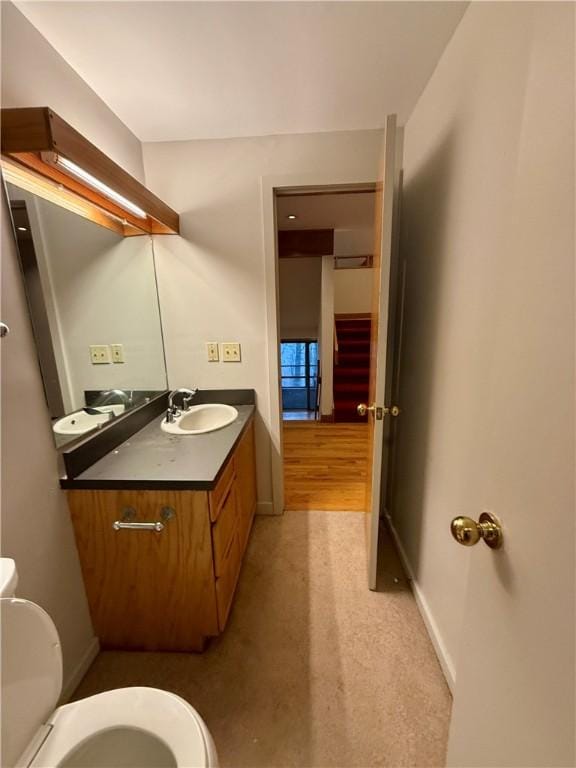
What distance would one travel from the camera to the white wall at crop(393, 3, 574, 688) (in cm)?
54

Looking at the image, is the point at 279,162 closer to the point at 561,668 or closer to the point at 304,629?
the point at 561,668

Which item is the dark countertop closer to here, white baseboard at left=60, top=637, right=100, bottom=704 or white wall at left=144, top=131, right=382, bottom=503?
white wall at left=144, top=131, right=382, bottom=503

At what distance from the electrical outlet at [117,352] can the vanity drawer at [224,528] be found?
0.86 meters

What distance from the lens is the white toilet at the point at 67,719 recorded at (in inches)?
29.1

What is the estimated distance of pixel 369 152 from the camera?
5.81 feet

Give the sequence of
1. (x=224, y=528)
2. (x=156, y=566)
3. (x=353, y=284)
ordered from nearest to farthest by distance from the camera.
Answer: (x=156, y=566) < (x=224, y=528) < (x=353, y=284)

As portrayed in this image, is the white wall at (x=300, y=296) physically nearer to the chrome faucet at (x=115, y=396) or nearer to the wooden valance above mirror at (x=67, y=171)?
the wooden valance above mirror at (x=67, y=171)

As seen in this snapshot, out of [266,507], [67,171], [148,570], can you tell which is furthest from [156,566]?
[67,171]

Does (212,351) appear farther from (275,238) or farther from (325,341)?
(325,341)

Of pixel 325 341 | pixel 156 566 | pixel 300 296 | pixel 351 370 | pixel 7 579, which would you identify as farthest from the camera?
pixel 300 296

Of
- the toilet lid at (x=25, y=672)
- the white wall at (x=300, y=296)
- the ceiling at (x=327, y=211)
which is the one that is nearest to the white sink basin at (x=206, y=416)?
the toilet lid at (x=25, y=672)

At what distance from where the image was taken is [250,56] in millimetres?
1238

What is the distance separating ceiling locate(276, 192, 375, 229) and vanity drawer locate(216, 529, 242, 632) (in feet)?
8.24

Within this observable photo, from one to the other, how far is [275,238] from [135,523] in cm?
163
